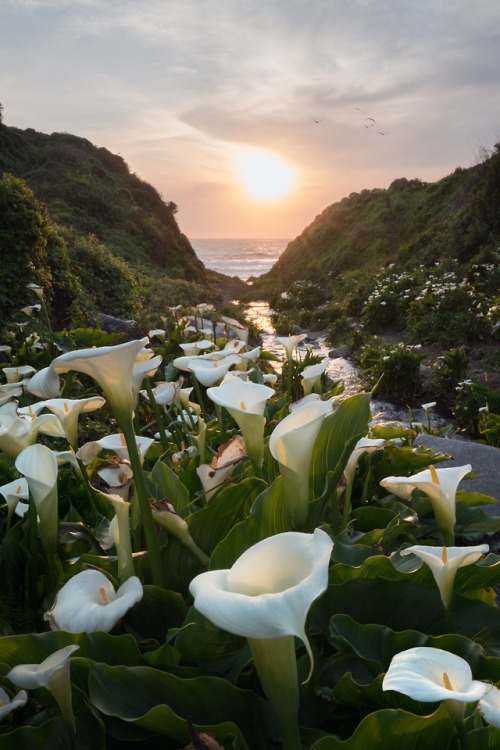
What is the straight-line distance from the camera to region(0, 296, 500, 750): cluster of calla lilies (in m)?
0.82

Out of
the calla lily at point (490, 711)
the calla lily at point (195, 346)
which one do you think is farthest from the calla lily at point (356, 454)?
the calla lily at point (195, 346)

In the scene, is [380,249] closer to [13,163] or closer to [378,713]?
[13,163]

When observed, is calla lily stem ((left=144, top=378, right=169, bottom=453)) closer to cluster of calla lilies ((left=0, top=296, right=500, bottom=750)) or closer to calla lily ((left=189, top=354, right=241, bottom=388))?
calla lily ((left=189, top=354, right=241, bottom=388))

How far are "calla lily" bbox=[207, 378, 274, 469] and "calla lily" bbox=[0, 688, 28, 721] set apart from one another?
26.5 inches

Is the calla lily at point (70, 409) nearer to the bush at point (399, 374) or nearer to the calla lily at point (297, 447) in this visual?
the calla lily at point (297, 447)

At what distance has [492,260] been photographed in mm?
12500

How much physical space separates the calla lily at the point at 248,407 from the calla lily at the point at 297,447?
18cm

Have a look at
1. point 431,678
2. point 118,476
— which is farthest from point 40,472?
point 431,678

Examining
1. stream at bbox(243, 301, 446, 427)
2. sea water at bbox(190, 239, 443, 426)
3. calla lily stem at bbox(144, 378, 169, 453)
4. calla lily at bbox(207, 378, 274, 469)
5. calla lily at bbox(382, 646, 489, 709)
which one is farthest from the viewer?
sea water at bbox(190, 239, 443, 426)

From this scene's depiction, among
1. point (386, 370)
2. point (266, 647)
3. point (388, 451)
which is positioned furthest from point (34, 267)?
point (266, 647)

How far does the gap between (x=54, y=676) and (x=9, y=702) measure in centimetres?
22

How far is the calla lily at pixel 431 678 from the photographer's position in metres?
0.65

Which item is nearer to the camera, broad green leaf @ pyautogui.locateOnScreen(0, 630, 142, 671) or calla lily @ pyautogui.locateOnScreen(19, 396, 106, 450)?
broad green leaf @ pyautogui.locateOnScreen(0, 630, 142, 671)

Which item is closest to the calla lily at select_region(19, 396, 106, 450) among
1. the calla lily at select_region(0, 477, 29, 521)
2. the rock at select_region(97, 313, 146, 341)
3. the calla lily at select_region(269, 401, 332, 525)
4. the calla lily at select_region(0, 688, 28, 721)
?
the calla lily at select_region(0, 477, 29, 521)
